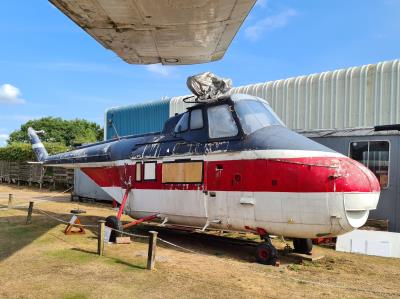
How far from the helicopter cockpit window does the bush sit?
26745 millimetres

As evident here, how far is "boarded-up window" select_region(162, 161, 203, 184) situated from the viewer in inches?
376

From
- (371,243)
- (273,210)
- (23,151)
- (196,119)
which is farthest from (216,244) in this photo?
(23,151)

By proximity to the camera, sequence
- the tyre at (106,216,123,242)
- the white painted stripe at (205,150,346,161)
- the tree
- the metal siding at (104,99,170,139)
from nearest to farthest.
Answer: the white painted stripe at (205,150,346,161) < the tyre at (106,216,123,242) < the metal siding at (104,99,170,139) < the tree

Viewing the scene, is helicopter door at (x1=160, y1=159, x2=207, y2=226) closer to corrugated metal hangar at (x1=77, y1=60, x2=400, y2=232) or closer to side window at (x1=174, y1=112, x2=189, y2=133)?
Answer: side window at (x1=174, y1=112, x2=189, y2=133)

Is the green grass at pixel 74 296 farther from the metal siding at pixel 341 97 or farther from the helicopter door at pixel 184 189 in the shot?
the metal siding at pixel 341 97

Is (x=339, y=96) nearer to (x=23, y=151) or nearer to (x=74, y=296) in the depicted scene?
(x=74, y=296)

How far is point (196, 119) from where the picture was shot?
9.91 m

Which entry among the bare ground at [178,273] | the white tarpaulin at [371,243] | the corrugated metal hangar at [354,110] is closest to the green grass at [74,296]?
the bare ground at [178,273]

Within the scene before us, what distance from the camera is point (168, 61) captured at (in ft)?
21.6

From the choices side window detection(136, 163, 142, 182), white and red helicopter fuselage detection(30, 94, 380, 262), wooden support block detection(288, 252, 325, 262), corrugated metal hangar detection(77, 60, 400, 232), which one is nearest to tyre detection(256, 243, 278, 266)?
white and red helicopter fuselage detection(30, 94, 380, 262)

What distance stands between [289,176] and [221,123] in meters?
2.17

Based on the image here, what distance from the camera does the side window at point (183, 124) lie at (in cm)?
1016

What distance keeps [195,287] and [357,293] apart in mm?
2664

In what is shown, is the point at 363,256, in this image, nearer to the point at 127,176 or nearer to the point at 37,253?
the point at 127,176
